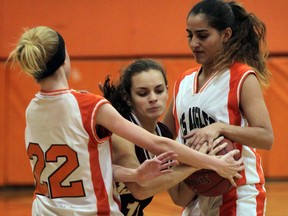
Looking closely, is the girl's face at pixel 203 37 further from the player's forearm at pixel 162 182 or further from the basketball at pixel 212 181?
the player's forearm at pixel 162 182

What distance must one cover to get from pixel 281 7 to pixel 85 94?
15.8 feet

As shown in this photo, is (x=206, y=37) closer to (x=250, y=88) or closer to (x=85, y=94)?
(x=250, y=88)

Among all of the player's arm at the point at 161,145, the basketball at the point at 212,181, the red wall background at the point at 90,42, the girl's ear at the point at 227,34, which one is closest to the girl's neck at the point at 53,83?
the player's arm at the point at 161,145

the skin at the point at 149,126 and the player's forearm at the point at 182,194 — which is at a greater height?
the skin at the point at 149,126

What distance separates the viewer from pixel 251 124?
9.59 ft

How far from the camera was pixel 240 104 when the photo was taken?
9.73 ft

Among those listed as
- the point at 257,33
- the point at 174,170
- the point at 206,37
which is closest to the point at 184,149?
the point at 174,170

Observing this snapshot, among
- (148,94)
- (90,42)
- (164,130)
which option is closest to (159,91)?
(148,94)

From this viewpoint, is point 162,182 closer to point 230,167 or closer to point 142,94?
point 230,167

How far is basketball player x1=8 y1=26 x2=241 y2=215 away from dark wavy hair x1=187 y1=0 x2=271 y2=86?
0.63 m

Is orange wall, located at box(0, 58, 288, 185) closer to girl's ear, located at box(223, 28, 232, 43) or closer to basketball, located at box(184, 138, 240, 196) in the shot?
girl's ear, located at box(223, 28, 232, 43)

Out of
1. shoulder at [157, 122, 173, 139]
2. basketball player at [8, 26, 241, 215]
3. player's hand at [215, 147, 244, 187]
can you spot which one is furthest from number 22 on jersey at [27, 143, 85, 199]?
shoulder at [157, 122, 173, 139]

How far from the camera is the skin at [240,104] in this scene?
2.89m

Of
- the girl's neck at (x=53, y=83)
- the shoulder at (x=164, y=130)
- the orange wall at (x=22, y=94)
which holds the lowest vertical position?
the orange wall at (x=22, y=94)
